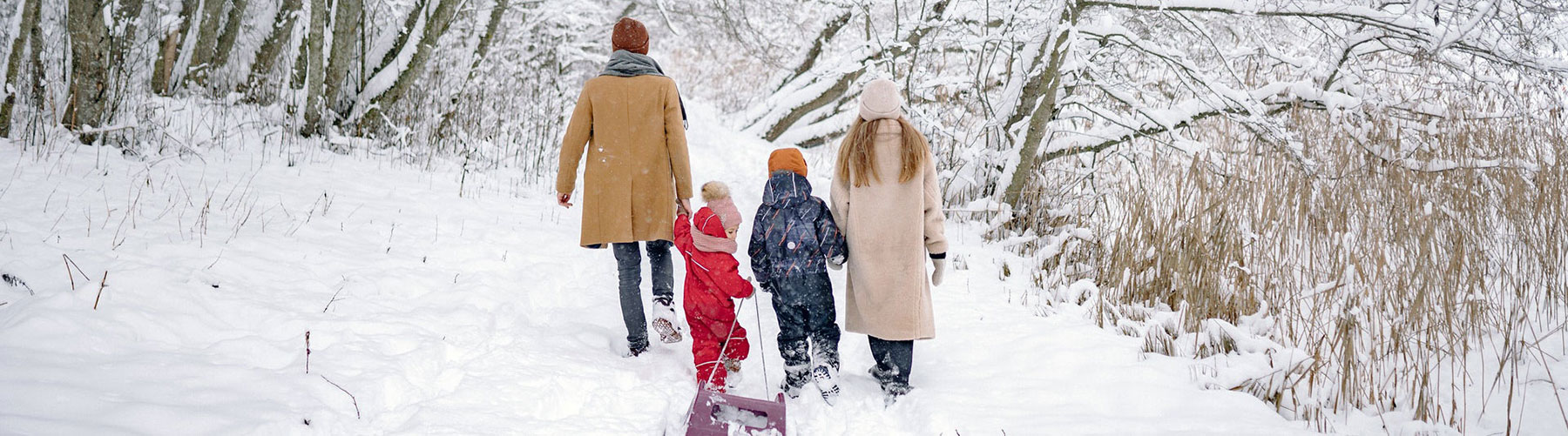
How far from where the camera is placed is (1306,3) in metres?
4.27

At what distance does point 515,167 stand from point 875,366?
5.66 m

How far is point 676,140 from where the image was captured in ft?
10.3

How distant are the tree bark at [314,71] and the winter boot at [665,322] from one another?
5.01 metres

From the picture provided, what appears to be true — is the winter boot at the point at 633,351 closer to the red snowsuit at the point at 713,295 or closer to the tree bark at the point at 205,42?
the red snowsuit at the point at 713,295

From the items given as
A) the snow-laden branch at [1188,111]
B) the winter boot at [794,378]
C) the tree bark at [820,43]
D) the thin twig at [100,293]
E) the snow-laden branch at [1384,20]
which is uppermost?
the tree bark at [820,43]

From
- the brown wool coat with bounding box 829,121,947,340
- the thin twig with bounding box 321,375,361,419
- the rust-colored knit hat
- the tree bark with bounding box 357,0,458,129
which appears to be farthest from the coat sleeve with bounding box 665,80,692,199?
the tree bark with bounding box 357,0,458,129

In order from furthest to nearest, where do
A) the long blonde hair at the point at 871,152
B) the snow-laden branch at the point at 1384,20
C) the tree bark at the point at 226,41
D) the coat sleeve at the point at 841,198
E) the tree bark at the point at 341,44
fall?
the tree bark at the point at 226,41 < the tree bark at the point at 341,44 < the snow-laden branch at the point at 1384,20 < the coat sleeve at the point at 841,198 < the long blonde hair at the point at 871,152

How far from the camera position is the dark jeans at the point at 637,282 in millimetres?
3111

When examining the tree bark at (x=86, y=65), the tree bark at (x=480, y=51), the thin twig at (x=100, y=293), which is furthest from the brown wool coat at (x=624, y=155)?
the tree bark at (x=480, y=51)

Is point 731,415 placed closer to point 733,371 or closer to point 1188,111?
point 733,371

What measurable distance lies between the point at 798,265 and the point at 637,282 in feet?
2.48

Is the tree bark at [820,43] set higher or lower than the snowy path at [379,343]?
higher

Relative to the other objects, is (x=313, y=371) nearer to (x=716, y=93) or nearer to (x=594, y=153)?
(x=594, y=153)

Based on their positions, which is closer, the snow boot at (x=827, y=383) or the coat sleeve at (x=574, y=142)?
the snow boot at (x=827, y=383)
